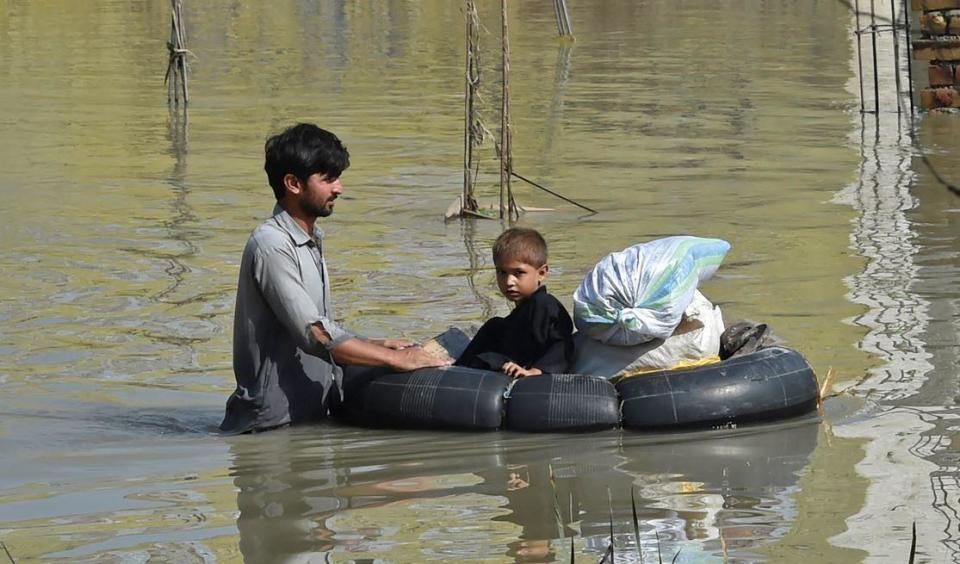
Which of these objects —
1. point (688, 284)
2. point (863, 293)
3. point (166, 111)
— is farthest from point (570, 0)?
point (688, 284)

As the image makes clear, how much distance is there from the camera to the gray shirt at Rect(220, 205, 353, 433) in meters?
6.92

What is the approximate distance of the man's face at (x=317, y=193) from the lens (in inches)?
276

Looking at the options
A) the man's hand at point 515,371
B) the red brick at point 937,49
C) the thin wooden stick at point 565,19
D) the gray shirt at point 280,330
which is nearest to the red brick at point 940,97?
the red brick at point 937,49

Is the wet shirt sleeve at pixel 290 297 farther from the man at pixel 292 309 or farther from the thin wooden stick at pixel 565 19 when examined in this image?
the thin wooden stick at pixel 565 19

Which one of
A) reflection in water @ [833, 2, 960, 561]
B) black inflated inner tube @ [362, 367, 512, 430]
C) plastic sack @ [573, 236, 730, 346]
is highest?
plastic sack @ [573, 236, 730, 346]

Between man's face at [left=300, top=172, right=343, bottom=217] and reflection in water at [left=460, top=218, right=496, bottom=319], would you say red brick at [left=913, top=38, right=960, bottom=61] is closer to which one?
reflection in water at [left=460, top=218, right=496, bottom=319]

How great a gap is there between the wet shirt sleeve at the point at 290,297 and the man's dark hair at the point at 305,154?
0.26 metres

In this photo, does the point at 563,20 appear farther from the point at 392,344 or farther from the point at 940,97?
the point at 392,344

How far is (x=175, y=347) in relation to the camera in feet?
30.6

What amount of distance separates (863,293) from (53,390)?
474 cm

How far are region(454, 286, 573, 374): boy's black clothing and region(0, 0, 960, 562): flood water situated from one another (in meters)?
0.37

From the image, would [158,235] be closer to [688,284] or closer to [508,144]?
[508,144]

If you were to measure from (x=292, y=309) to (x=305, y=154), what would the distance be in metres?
0.62

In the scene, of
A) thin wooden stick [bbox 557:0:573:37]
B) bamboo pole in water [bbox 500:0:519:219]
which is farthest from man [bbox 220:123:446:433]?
thin wooden stick [bbox 557:0:573:37]
